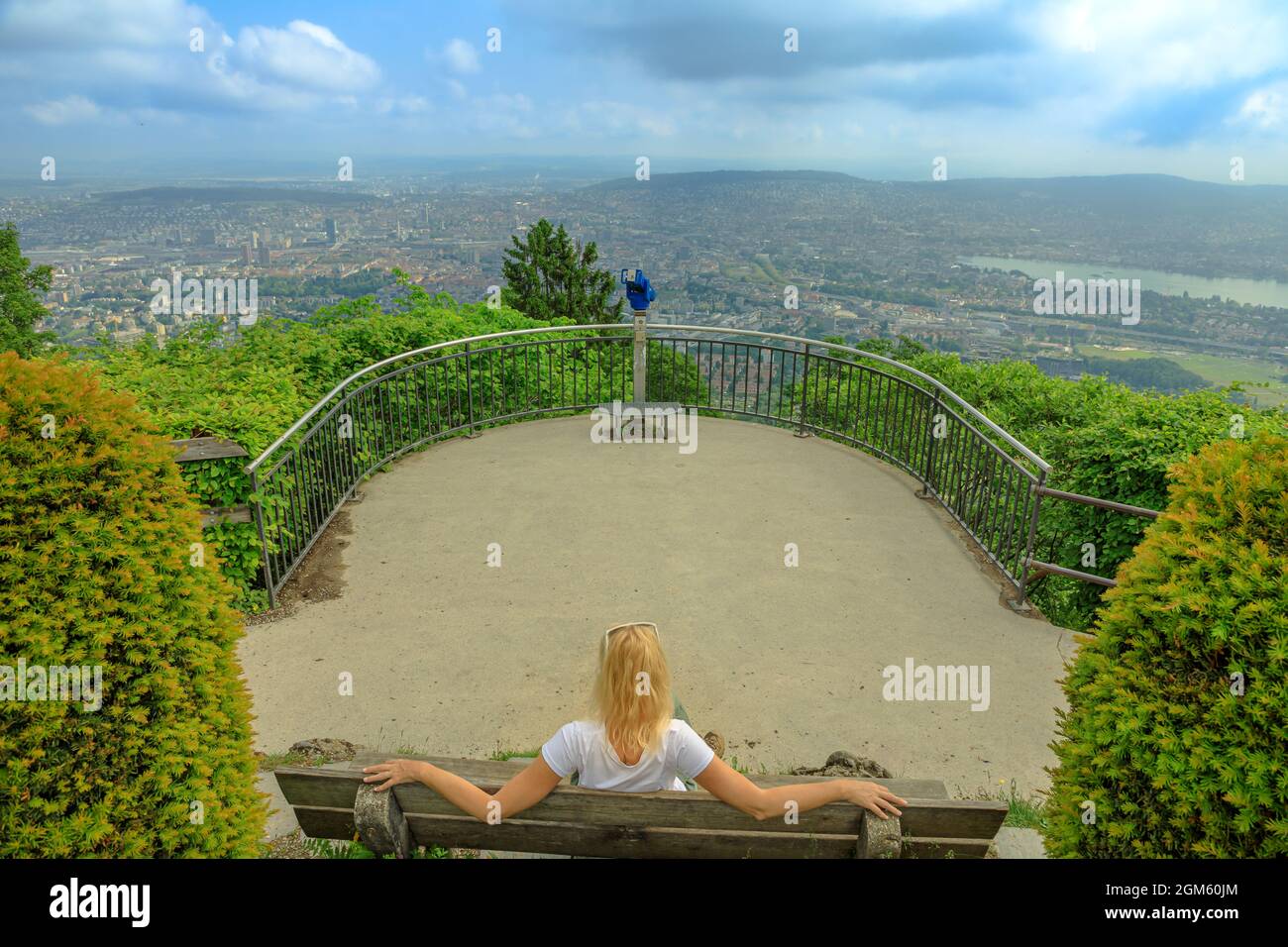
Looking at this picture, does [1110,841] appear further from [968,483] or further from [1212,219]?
[1212,219]

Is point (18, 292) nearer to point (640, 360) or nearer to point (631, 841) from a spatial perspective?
point (640, 360)

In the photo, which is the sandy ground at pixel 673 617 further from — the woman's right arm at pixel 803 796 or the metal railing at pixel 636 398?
the woman's right arm at pixel 803 796

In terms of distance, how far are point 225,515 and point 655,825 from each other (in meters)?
4.42

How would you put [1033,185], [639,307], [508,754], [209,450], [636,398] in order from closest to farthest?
1. [508,754]
2. [209,450]
3. [639,307]
4. [636,398]
5. [1033,185]

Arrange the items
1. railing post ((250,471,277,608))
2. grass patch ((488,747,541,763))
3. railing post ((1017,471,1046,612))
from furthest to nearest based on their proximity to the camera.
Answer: railing post ((1017,471,1046,612)), railing post ((250,471,277,608)), grass patch ((488,747,541,763))

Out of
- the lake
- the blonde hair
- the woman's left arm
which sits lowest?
the woman's left arm

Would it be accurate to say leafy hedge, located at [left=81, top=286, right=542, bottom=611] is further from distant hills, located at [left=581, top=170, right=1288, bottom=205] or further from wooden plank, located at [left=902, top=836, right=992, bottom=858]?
distant hills, located at [left=581, top=170, right=1288, bottom=205]

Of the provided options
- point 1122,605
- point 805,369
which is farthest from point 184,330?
point 1122,605

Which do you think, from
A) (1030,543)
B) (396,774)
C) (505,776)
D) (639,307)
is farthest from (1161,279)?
(396,774)

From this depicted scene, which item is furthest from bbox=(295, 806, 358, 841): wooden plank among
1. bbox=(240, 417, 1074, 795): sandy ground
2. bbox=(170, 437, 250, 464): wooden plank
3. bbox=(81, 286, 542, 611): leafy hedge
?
bbox=(170, 437, 250, 464): wooden plank

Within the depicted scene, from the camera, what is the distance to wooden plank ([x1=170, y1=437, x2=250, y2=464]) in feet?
18.0

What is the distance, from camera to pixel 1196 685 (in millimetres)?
2139

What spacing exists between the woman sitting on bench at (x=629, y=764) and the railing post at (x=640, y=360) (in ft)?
23.7

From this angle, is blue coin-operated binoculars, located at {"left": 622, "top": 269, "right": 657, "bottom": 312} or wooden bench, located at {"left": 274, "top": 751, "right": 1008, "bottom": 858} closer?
wooden bench, located at {"left": 274, "top": 751, "right": 1008, "bottom": 858}
